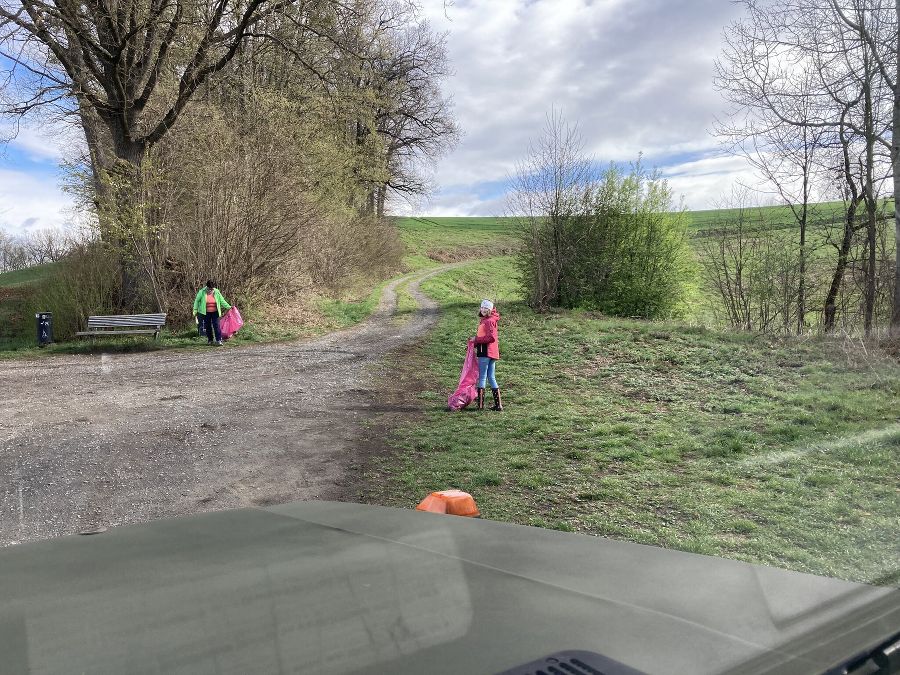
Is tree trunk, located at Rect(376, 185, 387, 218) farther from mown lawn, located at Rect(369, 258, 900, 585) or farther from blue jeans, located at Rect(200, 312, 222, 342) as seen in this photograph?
mown lawn, located at Rect(369, 258, 900, 585)

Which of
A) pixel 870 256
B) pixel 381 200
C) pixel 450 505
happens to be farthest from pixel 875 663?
pixel 381 200

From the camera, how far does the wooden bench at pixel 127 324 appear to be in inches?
589

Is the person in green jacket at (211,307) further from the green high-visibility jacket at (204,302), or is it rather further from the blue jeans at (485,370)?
the blue jeans at (485,370)

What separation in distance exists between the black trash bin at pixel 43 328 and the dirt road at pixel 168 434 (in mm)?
2375

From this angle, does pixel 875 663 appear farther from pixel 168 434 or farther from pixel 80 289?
pixel 80 289

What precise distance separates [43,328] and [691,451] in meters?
15.3

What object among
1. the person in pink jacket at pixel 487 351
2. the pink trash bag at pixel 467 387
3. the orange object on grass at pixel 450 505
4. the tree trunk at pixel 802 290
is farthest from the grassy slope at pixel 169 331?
the tree trunk at pixel 802 290

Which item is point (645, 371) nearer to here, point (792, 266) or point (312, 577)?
point (792, 266)

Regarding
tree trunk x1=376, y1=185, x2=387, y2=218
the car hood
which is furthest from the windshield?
tree trunk x1=376, y1=185, x2=387, y2=218

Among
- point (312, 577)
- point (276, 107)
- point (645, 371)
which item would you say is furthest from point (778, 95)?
point (312, 577)

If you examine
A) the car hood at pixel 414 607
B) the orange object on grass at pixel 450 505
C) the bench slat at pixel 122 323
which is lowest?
the orange object on grass at pixel 450 505

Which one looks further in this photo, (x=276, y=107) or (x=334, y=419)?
(x=276, y=107)

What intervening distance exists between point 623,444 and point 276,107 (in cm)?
1695

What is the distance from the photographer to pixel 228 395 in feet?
33.3
